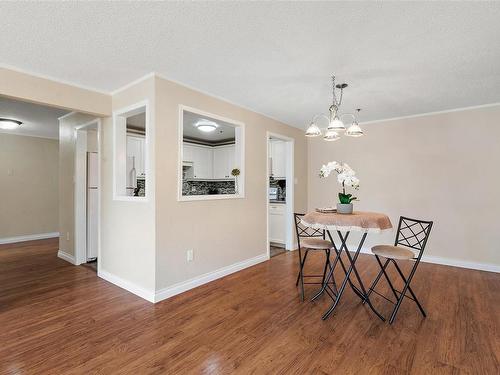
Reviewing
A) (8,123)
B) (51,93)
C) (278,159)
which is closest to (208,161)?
(278,159)

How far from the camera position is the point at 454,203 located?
409 cm

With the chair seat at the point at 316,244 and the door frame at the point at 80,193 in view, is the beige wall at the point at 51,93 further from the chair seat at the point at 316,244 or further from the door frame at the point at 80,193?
the chair seat at the point at 316,244

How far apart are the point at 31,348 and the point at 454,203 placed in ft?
17.3

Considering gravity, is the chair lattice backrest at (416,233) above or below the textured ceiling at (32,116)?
below

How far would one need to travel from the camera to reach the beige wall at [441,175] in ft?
12.7

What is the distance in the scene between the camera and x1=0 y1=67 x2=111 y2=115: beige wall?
2545 mm

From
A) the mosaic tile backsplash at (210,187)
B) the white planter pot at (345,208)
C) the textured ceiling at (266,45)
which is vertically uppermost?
the textured ceiling at (266,45)

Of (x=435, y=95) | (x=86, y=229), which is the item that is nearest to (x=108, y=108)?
(x=86, y=229)

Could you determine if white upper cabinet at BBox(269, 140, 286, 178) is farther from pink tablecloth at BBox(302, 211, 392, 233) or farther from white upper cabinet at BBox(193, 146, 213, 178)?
pink tablecloth at BBox(302, 211, 392, 233)

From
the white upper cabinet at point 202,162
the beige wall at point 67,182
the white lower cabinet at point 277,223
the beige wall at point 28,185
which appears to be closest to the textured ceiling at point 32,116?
the beige wall at point 67,182

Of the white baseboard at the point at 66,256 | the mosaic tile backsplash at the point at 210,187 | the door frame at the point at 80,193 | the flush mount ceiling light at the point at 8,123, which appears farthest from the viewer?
the mosaic tile backsplash at the point at 210,187

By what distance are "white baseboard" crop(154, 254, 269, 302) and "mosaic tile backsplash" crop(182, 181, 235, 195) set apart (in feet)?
9.32

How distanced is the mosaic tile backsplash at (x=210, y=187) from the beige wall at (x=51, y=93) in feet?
11.1

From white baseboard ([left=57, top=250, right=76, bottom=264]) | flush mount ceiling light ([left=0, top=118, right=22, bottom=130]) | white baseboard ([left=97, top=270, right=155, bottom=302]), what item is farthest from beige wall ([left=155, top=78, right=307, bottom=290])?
flush mount ceiling light ([left=0, top=118, right=22, bottom=130])
